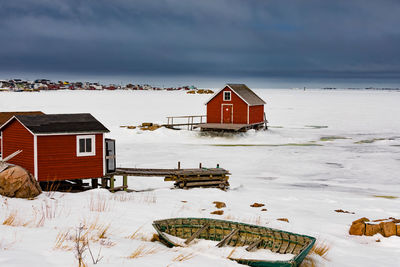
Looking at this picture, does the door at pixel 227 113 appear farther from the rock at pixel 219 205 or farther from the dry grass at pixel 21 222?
the dry grass at pixel 21 222

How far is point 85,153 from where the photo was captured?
22031 mm

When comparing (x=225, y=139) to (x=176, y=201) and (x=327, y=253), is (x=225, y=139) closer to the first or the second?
(x=176, y=201)

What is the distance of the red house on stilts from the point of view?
51600mm

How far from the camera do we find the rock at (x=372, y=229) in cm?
1440

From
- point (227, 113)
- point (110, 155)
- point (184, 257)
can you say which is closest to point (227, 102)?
point (227, 113)

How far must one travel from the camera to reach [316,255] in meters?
11.0

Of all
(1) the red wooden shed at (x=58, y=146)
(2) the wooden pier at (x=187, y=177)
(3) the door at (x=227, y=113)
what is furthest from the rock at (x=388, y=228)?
(3) the door at (x=227, y=113)

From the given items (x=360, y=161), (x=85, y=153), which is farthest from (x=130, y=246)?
(x=360, y=161)

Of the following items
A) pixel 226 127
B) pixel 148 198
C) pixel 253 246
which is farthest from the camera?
pixel 226 127

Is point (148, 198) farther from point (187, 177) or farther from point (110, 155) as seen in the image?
point (110, 155)

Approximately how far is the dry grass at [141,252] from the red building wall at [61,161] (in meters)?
12.9

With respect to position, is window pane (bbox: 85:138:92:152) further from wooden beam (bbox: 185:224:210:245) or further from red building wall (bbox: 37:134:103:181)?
wooden beam (bbox: 185:224:210:245)

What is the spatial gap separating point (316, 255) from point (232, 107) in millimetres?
42002

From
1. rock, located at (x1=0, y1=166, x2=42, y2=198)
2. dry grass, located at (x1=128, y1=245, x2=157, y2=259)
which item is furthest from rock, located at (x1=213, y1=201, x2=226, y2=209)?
dry grass, located at (x1=128, y1=245, x2=157, y2=259)
